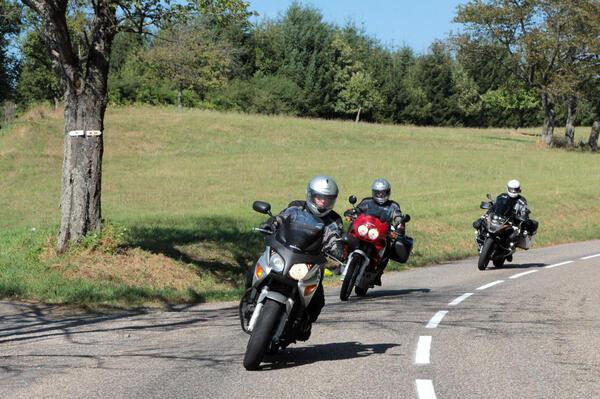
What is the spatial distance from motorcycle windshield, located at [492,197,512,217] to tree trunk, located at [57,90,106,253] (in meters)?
8.89

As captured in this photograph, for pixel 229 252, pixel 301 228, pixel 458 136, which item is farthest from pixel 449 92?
pixel 301 228

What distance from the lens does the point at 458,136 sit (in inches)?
2547

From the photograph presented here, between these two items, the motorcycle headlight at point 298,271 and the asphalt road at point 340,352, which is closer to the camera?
the asphalt road at point 340,352

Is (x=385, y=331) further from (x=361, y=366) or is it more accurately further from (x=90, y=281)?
(x=90, y=281)

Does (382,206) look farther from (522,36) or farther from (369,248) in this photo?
(522,36)

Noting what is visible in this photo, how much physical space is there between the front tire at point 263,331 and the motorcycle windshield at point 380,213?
5.96 m

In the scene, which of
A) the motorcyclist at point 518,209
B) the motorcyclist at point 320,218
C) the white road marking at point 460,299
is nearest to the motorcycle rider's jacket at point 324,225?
the motorcyclist at point 320,218

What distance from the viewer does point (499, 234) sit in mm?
16109

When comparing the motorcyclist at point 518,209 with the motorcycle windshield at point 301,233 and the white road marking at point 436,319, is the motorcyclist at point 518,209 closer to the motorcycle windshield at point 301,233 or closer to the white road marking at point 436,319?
the white road marking at point 436,319

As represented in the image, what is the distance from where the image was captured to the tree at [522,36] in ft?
179

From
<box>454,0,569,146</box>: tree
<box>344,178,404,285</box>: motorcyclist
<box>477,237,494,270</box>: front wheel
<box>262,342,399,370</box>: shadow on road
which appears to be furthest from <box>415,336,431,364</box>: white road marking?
<box>454,0,569,146</box>: tree

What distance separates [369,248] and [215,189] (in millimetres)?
21480

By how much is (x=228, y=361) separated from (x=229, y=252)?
8743 mm

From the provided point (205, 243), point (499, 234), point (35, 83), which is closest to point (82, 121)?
point (205, 243)
